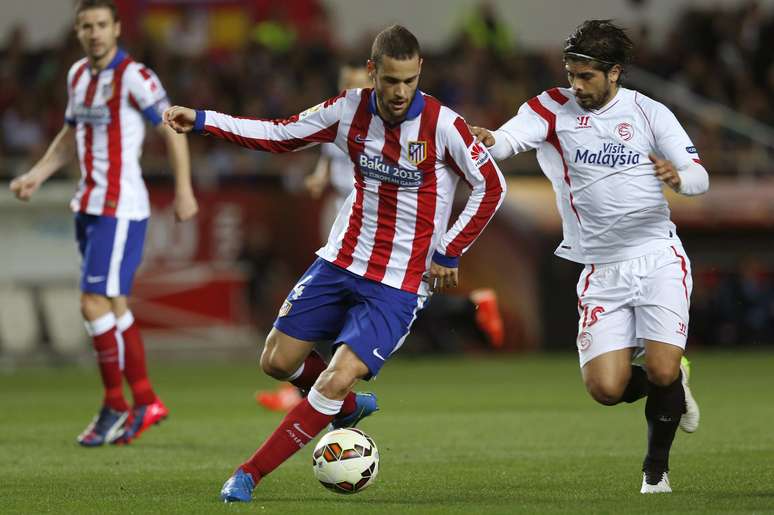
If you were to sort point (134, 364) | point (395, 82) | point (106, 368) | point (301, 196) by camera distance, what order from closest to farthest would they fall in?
point (395, 82) → point (106, 368) → point (134, 364) → point (301, 196)

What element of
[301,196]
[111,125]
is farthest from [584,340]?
[301,196]

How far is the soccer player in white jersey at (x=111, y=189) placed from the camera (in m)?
8.44

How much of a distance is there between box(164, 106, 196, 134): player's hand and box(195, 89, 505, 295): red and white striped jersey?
2.0 inches

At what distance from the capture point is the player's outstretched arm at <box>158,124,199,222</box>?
8492 millimetres

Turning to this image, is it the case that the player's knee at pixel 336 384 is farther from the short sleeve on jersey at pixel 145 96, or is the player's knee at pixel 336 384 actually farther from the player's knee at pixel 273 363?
the short sleeve on jersey at pixel 145 96

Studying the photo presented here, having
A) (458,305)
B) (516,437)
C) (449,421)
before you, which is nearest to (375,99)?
(516,437)

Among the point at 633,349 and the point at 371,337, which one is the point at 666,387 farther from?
the point at 371,337

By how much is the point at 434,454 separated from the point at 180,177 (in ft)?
7.68

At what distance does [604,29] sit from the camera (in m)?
6.41

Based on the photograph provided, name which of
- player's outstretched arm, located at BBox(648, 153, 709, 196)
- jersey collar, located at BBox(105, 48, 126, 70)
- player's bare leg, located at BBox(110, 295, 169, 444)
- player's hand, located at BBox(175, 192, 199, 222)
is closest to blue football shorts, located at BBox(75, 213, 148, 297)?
player's bare leg, located at BBox(110, 295, 169, 444)

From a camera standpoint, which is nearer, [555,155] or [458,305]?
[555,155]

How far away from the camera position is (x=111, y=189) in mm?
8492

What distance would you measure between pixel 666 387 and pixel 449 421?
145 inches

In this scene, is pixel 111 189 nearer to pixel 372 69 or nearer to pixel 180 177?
pixel 180 177
